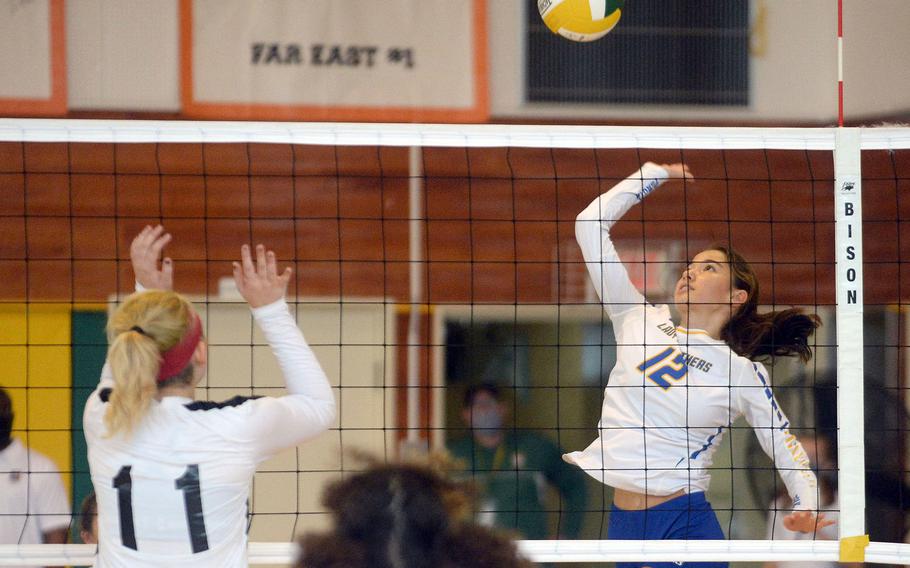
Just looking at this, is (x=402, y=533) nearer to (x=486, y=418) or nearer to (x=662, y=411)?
(x=662, y=411)

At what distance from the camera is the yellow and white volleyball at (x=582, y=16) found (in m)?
4.04

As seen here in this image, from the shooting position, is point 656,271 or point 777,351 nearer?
point 777,351

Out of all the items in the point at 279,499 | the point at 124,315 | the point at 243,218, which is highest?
the point at 243,218

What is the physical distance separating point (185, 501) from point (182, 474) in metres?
0.06

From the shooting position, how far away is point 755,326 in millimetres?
3625

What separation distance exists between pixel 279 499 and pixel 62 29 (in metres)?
2.94

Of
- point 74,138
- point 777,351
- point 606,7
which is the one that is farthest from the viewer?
point 606,7

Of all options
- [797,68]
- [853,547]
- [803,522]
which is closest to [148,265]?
[803,522]

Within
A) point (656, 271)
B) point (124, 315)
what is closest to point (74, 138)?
point (124, 315)

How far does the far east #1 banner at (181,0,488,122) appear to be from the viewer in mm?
5953

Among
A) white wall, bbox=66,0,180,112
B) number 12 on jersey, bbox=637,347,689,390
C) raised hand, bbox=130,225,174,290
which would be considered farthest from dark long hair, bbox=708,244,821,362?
white wall, bbox=66,0,180,112

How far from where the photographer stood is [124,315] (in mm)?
2436

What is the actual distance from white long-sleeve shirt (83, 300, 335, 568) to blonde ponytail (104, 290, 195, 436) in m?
0.07

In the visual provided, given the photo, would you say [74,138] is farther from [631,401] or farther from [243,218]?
[243,218]
